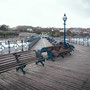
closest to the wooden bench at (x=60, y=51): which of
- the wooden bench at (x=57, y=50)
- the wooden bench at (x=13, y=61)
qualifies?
the wooden bench at (x=57, y=50)

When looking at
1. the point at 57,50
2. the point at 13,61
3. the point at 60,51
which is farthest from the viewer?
the point at 57,50

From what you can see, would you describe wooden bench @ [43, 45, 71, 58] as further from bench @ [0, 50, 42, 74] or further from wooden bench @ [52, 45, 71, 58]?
bench @ [0, 50, 42, 74]

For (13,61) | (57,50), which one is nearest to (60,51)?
(57,50)

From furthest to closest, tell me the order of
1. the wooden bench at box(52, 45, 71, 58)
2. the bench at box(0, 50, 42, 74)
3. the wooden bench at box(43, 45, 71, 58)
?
the wooden bench at box(52, 45, 71, 58) → the wooden bench at box(43, 45, 71, 58) → the bench at box(0, 50, 42, 74)

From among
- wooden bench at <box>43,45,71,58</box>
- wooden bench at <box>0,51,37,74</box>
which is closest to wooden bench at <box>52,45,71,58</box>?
wooden bench at <box>43,45,71,58</box>

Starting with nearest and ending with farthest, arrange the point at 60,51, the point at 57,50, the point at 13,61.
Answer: the point at 13,61, the point at 60,51, the point at 57,50

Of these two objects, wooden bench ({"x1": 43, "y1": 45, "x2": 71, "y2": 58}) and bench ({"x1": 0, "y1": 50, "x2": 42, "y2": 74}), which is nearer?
bench ({"x1": 0, "y1": 50, "x2": 42, "y2": 74})

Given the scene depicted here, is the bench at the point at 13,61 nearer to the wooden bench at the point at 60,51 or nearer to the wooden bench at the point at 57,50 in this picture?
the wooden bench at the point at 57,50

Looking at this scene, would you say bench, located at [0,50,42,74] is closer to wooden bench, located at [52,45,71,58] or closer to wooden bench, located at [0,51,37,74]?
wooden bench, located at [0,51,37,74]

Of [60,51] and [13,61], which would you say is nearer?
[13,61]

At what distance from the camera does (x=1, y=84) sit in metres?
3.50

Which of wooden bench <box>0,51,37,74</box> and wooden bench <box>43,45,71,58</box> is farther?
wooden bench <box>43,45,71,58</box>

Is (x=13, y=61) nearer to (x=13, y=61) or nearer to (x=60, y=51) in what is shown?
(x=13, y=61)

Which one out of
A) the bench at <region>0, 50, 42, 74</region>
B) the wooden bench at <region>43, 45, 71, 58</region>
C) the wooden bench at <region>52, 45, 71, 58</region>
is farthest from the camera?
the wooden bench at <region>52, 45, 71, 58</region>
